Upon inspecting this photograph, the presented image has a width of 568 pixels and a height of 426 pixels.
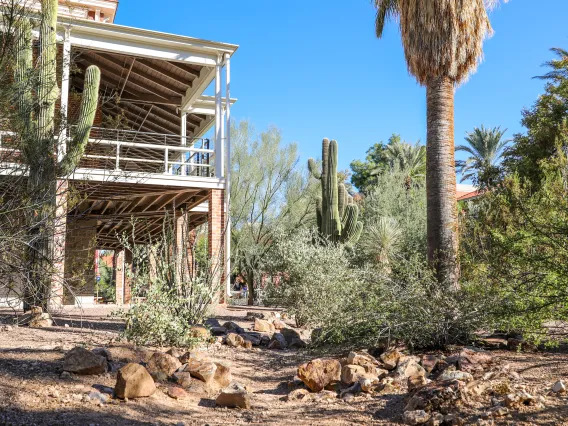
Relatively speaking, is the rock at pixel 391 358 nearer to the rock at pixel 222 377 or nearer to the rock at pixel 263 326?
the rock at pixel 222 377

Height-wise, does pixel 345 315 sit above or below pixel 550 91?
below

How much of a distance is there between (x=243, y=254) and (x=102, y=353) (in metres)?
17.3

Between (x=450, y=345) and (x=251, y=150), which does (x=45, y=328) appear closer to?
(x=450, y=345)

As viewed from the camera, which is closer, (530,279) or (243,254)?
(530,279)

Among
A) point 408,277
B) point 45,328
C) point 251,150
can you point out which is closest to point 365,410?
point 408,277

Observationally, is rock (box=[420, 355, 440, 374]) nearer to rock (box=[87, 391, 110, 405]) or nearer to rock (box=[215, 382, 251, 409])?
rock (box=[215, 382, 251, 409])

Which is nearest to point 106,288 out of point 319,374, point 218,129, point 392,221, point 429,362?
point 218,129

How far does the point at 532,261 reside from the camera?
23.7ft

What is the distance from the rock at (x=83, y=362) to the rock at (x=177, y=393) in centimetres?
73

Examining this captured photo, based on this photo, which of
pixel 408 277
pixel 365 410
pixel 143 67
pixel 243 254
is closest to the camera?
pixel 365 410

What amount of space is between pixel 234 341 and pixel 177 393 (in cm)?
346

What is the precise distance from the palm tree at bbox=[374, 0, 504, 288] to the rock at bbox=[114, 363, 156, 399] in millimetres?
5589

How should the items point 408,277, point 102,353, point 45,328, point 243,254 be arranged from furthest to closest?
point 243,254, point 45,328, point 408,277, point 102,353

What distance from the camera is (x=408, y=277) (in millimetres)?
8992
